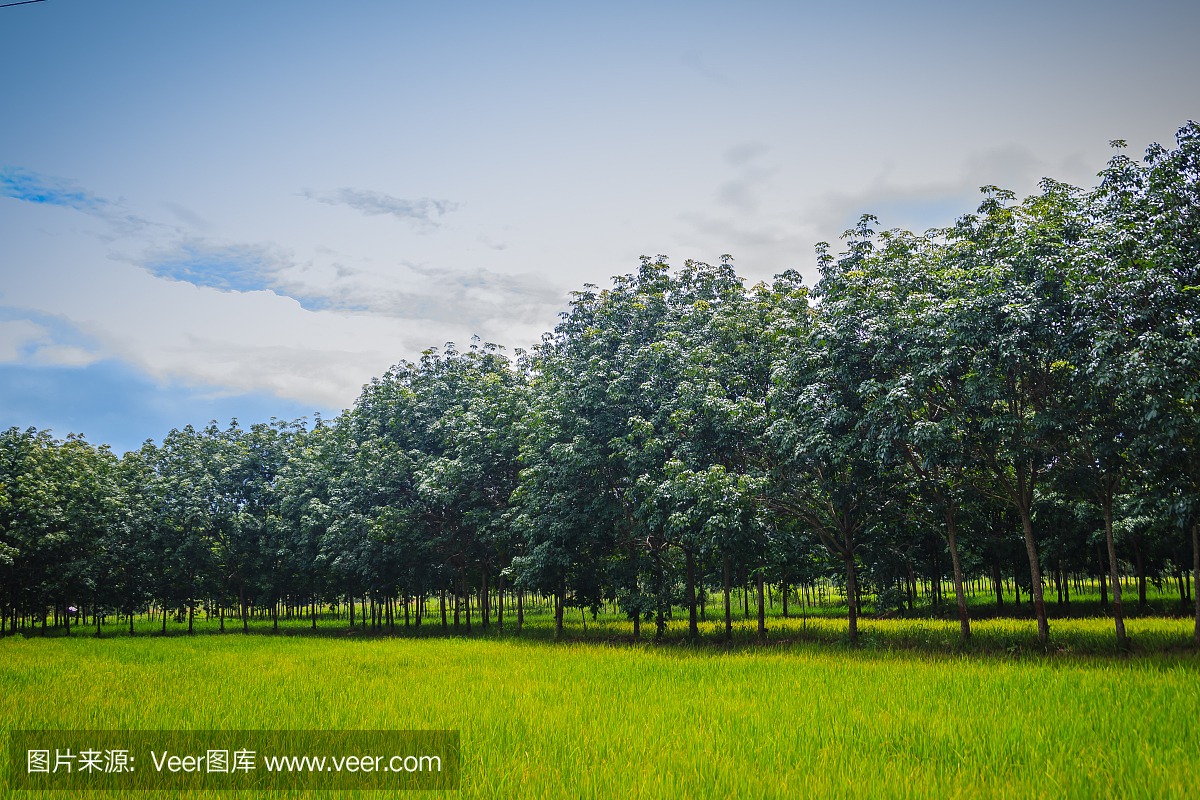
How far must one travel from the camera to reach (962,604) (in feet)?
59.5

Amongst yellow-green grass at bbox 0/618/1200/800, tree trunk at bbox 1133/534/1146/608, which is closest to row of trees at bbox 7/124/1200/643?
tree trunk at bbox 1133/534/1146/608

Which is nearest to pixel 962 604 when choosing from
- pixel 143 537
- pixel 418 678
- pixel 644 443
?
pixel 644 443

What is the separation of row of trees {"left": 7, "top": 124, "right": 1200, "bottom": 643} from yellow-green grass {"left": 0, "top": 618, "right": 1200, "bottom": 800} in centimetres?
443

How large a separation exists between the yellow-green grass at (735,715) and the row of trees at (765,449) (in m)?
4.43

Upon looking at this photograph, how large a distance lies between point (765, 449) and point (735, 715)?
1132 cm

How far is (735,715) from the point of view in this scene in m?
9.77

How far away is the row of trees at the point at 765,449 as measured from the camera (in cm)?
1362

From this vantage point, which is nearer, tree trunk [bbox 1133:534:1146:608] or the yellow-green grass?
the yellow-green grass

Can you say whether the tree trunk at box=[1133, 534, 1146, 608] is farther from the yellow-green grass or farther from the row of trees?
the yellow-green grass

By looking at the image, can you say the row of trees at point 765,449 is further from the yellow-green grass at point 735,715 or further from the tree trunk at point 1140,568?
the yellow-green grass at point 735,715

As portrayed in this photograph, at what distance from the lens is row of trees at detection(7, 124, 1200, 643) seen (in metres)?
13.6

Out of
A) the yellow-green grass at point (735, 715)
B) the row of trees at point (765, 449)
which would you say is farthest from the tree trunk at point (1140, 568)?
the yellow-green grass at point (735, 715)

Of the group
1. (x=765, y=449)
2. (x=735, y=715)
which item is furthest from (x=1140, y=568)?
(x=735, y=715)

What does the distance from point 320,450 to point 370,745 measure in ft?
100
